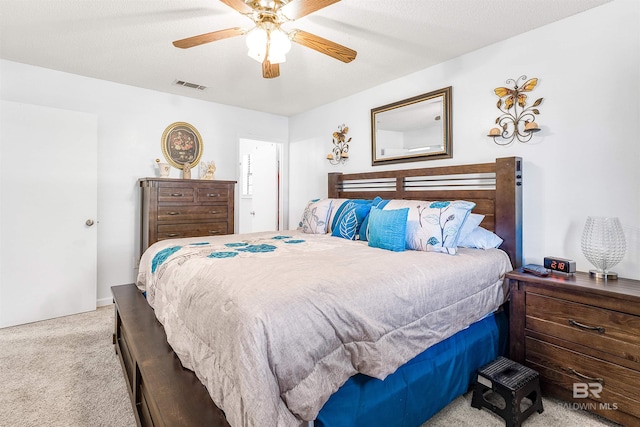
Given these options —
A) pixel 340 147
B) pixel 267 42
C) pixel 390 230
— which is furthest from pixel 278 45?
pixel 340 147

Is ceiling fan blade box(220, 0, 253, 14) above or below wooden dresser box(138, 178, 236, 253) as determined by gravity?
above

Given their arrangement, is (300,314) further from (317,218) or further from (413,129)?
(413,129)

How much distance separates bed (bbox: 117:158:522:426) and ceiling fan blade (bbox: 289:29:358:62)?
45.9 inches

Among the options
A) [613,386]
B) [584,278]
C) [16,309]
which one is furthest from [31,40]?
[613,386]

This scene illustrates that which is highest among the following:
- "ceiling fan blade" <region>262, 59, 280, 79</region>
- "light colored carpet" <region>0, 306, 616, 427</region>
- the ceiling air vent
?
the ceiling air vent

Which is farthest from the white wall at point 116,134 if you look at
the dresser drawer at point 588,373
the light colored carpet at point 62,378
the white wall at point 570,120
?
the dresser drawer at point 588,373

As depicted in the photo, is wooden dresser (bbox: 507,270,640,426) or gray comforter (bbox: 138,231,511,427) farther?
wooden dresser (bbox: 507,270,640,426)

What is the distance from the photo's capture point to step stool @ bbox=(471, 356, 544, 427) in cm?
162

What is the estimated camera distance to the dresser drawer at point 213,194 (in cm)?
388

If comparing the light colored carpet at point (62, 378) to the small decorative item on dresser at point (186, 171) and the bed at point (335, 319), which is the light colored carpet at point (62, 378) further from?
the small decorative item on dresser at point (186, 171)

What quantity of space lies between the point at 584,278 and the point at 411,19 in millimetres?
2116

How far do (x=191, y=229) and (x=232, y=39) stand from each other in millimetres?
2195

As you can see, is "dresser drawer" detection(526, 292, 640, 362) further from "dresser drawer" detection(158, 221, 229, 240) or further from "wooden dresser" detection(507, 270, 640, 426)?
"dresser drawer" detection(158, 221, 229, 240)

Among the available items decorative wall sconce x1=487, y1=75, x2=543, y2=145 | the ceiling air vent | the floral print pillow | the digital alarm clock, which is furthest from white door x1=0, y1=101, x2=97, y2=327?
the digital alarm clock
